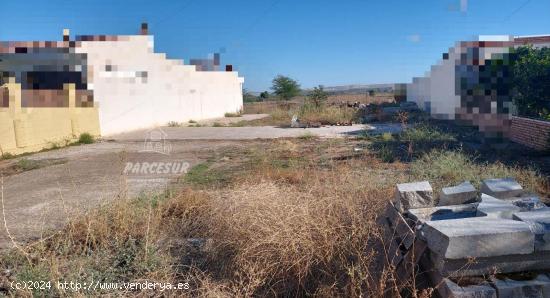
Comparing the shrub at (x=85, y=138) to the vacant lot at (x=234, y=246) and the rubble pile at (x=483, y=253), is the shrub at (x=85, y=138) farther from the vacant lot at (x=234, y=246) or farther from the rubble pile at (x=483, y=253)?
the rubble pile at (x=483, y=253)

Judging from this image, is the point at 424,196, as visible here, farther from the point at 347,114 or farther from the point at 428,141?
the point at 347,114

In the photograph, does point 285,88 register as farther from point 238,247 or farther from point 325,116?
point 238,247

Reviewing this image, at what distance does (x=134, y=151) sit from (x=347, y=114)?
1149cm

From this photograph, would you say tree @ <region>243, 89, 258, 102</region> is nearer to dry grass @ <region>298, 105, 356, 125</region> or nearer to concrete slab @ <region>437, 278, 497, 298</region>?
dry grass @ <region>298, 105, 356, 125</region>

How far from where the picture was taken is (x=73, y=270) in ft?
9.88

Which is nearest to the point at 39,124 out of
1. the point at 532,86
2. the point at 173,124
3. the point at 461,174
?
the point at 173,124

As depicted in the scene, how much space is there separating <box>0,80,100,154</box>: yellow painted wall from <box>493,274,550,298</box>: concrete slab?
10.8 m

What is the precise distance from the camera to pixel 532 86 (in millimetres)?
9891

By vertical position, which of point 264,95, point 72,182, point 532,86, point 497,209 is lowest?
point 72,182

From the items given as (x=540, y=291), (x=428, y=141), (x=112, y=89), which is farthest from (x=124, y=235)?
(x=112, y=89)

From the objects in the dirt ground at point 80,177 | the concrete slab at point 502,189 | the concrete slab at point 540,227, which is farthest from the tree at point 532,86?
the concrete slab at point 540,227

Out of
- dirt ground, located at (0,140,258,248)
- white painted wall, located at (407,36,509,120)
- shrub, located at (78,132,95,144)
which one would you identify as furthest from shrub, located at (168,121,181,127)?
white painted wall, located at (407,36,509,120)

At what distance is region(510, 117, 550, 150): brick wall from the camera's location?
27.0 ft

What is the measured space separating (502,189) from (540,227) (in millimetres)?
1108
